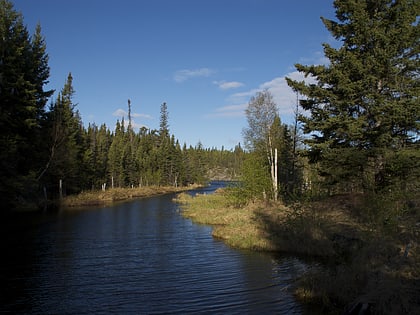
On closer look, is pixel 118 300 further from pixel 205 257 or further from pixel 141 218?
pixel 141 218

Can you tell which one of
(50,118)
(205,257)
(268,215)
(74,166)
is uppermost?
(50,118)

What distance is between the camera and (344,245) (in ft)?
47.5

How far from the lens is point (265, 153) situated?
34188 millimetres

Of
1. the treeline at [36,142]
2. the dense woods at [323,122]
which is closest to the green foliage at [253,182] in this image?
the dense woods at [323,122]

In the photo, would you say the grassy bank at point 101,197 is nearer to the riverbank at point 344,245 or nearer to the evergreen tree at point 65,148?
the evergreen tree at point 65,148

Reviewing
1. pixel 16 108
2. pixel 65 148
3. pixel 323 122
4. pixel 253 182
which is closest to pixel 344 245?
pixel 323 122

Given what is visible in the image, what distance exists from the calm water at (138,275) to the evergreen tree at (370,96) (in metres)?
7.91

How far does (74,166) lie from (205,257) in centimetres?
3442

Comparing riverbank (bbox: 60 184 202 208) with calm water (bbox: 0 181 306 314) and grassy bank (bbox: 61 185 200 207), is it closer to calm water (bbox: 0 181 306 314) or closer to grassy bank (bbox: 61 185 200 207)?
grassy bank (bbox: 61 185 200 207)

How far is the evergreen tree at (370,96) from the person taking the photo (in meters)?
18.0

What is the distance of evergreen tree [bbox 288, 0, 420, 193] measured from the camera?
18031 millimetres

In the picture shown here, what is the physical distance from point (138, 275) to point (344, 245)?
890 cm

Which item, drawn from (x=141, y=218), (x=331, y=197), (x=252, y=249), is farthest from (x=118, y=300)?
(x=141, y=218)

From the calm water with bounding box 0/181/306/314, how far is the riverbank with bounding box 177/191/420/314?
1.12 m
